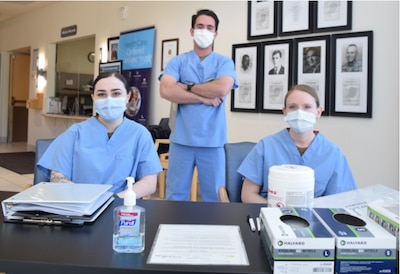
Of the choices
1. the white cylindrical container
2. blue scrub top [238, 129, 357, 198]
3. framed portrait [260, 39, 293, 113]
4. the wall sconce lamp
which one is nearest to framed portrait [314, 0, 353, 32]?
framed portrait [260, 39, 293, 113]

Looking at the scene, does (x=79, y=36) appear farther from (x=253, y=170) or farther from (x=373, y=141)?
(x=253, y=170)

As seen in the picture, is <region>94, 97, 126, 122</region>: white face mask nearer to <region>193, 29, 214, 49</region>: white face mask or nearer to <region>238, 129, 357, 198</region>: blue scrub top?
<region>238, 129, 357, 198</region>: blue scrub top

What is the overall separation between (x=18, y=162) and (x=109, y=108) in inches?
218

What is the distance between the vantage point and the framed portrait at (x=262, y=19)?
3.71 m

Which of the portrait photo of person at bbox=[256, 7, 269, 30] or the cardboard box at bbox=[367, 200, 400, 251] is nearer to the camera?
the cardboard box at bbox=[367, 200, 400, 251]

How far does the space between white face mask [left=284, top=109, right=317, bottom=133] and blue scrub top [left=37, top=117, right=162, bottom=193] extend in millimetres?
600

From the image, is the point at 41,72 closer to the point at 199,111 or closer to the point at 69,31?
the point at 69,31

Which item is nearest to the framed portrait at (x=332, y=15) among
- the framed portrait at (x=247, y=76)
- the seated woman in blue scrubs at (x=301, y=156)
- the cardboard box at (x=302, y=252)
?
the framed portrait at (x=247, y=76)

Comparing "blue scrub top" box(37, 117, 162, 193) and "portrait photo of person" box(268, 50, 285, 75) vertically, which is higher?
"portrait photo of person" box(268, 50, 285, 75)

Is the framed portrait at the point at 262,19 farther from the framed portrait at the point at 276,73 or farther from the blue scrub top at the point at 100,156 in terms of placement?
the blue scrub top at the point at 100,156

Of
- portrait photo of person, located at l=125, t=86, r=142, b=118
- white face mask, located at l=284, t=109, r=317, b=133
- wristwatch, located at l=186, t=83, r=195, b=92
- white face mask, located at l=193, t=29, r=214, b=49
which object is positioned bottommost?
white face mask, located at l=284, t=109, r=317, b=133

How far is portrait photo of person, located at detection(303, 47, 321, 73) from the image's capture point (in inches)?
133

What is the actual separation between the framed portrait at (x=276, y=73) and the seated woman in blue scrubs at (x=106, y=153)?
7.57ft

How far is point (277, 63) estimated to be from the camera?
369cm
